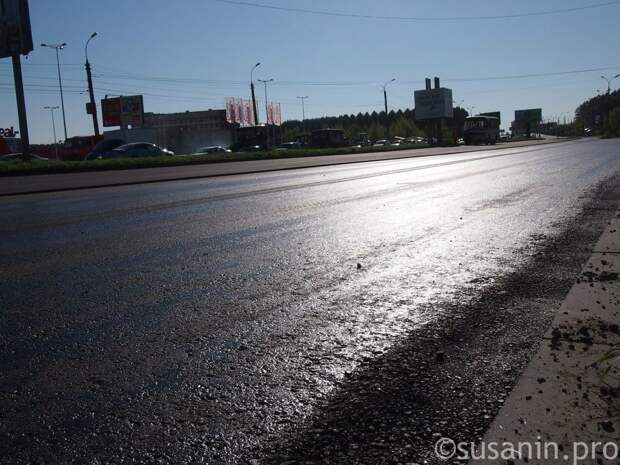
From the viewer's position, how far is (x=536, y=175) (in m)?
14.7

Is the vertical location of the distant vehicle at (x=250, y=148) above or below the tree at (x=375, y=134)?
below

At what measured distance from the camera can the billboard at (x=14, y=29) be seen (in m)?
28.1

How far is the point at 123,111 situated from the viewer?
70188mm

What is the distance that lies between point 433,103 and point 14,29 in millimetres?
65037

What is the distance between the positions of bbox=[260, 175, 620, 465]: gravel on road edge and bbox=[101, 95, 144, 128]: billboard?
231 feet

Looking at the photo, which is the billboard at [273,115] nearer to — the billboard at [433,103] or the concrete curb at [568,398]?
the billboard at [433,103]

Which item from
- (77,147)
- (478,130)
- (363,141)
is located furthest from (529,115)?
(77,147)

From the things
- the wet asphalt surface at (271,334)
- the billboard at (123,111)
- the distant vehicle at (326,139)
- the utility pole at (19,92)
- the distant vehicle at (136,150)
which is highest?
the billboard at (123,111)

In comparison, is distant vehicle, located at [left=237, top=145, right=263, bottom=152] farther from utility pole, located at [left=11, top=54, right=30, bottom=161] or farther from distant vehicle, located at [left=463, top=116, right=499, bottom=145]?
utility pole, located at [left=11, top=54, right=30, bottom=161]

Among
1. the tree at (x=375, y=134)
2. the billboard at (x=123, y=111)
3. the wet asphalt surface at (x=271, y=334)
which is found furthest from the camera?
the tree at (x=375, y=134)

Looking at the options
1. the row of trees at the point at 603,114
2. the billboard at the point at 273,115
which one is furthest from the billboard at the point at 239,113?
the row of trees at the point at 603,114

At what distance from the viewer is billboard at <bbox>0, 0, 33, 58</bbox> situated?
2806 centimetres

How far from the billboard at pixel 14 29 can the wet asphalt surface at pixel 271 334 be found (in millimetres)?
24590

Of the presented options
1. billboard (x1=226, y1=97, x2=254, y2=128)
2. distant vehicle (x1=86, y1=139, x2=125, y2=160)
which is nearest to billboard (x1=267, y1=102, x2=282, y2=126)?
billboard (x1=226, y1=97, x2=254, y2=128)
